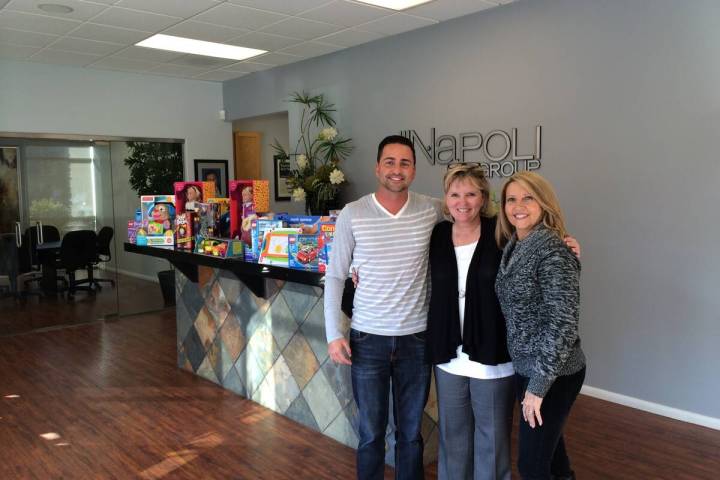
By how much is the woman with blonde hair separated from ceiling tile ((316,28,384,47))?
3613 millimetres

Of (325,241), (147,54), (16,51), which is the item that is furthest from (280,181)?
(325,241)

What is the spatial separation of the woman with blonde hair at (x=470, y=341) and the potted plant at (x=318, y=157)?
3.75m

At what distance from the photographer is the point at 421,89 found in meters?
5.41

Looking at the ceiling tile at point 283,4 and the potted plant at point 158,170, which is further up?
the ceiling tile at point 283,4

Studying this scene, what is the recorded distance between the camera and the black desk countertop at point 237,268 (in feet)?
10.0

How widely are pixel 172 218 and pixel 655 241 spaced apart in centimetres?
333

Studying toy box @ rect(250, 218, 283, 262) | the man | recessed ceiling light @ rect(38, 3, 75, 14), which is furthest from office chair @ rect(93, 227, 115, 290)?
the man

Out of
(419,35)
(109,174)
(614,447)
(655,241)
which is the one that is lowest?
(614,447)

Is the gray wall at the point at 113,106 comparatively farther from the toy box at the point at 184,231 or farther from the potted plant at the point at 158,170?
the toy box at the point at 184,231

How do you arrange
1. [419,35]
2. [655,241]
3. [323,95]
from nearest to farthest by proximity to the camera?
[655,241] < [419,35] < [323,95]

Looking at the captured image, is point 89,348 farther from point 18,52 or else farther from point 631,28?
point 631,28

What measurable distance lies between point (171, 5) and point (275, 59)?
2.12 m

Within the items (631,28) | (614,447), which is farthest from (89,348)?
(631,28)

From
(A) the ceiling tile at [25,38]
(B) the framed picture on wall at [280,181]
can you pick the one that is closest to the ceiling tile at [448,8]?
(A) the ceiling tile at [25,38]
